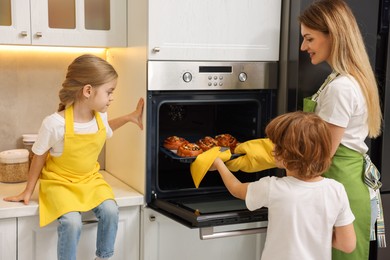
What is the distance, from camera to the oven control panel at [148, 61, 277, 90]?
2.04 meters

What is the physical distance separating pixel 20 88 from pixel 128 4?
60 cm

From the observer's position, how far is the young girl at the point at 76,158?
6.27 feet

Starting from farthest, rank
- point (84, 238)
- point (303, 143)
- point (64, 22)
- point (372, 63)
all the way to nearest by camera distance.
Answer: point (372, 63), point (64, 22), point (84, 238), point (303, 143)

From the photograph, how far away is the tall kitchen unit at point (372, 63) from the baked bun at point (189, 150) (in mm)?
397

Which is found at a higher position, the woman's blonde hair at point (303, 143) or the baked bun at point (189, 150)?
the woman's blonde hair at point (303, 143)

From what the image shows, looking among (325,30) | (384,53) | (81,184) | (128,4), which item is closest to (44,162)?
(81,184)

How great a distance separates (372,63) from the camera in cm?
228

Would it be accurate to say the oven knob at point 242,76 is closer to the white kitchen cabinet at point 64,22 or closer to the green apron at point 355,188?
the green apron at point 355,188

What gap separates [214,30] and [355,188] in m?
0.77

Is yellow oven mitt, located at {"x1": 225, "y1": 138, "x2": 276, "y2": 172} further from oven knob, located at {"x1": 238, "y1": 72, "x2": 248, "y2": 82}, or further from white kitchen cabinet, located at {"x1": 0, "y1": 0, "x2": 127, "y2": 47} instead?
white kitchen cabinet, located at {"x1": 0, "y1": 0, "x2": 127, "y2": 47}

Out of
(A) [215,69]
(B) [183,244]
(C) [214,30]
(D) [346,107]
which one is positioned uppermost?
(C) [214,30]

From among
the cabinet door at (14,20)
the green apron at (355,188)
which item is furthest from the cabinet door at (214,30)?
the cabinet door at (14,20)

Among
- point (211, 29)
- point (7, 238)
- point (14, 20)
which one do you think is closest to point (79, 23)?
point (14, 20)

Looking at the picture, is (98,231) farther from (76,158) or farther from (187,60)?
(187,60)
